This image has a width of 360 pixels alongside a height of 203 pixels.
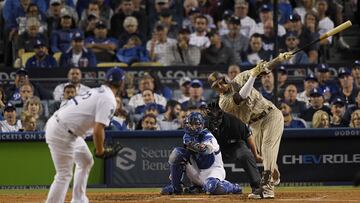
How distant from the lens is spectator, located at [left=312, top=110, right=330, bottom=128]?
14.2 m

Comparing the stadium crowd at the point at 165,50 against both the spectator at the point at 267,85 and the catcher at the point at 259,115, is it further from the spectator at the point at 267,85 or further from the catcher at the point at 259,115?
the catcher at the point at 259,115

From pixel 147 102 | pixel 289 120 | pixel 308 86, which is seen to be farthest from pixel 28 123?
pixel 308 86

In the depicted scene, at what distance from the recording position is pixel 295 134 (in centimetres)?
1382

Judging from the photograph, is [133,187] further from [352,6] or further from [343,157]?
[352,6]

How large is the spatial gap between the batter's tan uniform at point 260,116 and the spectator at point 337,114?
3.00 metres

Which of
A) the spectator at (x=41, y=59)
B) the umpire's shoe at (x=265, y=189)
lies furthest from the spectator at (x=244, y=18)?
the umpire's shoe at (x=265, y=189)

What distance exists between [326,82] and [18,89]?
4919 mm

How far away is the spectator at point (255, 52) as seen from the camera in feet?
53.2

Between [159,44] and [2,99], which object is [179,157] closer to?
[2,99]

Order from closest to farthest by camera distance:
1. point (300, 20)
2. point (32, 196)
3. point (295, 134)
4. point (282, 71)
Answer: point (32, 196) < point (295, 134) < point (282, 71) < point (300, 20)

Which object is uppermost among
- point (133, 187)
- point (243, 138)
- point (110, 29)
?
point (110, 29)

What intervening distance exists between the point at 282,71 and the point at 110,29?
3557 mm

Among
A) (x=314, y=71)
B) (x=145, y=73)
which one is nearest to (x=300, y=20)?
(x=314, y=71)

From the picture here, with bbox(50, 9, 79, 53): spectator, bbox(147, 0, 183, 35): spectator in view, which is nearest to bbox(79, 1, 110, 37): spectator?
bbox(50, 9, 79, 53): spectator
